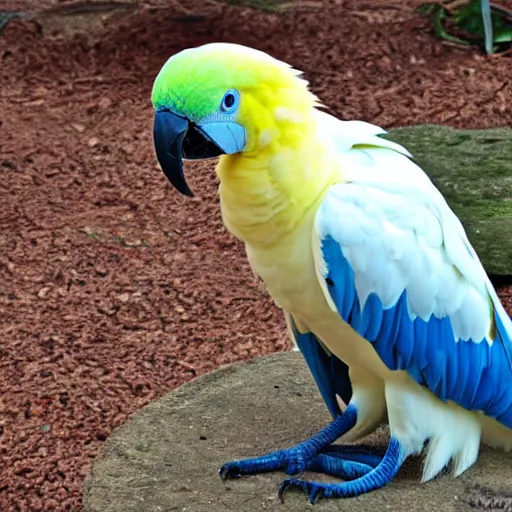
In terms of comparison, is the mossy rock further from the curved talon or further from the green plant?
the curved talon

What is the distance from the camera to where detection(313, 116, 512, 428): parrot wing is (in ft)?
8.38

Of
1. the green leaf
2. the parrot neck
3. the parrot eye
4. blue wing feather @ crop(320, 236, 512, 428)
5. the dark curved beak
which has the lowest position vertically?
the green leaf

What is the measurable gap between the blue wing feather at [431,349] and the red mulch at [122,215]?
59.2 inches

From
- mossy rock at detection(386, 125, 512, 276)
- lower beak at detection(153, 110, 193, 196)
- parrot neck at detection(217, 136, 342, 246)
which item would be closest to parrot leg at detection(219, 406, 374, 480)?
parrot neck at detection(217, 136, 342, 246)

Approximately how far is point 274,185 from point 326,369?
0.78 m

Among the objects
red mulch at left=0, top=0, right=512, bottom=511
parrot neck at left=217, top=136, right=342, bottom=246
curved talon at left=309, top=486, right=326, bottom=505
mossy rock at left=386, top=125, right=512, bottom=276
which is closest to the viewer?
parrot neck at left=217, top=136, right=342, bottom=246

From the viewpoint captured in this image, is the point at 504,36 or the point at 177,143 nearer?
the point at 177,143

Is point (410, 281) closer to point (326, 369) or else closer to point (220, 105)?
point (326, 369)

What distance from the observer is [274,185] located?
2.50 metres

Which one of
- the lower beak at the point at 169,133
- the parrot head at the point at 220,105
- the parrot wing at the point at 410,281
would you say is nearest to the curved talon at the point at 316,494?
the parrot wing at the point at 410,281

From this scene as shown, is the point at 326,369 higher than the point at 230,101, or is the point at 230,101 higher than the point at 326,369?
the point at 230,101

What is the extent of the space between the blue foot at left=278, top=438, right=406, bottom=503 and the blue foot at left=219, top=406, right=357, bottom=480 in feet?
0.30

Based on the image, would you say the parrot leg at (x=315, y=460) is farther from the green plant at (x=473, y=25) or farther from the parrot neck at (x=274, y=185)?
the green plant at (x=473, y=25)

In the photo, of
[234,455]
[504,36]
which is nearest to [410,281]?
[234,455]
